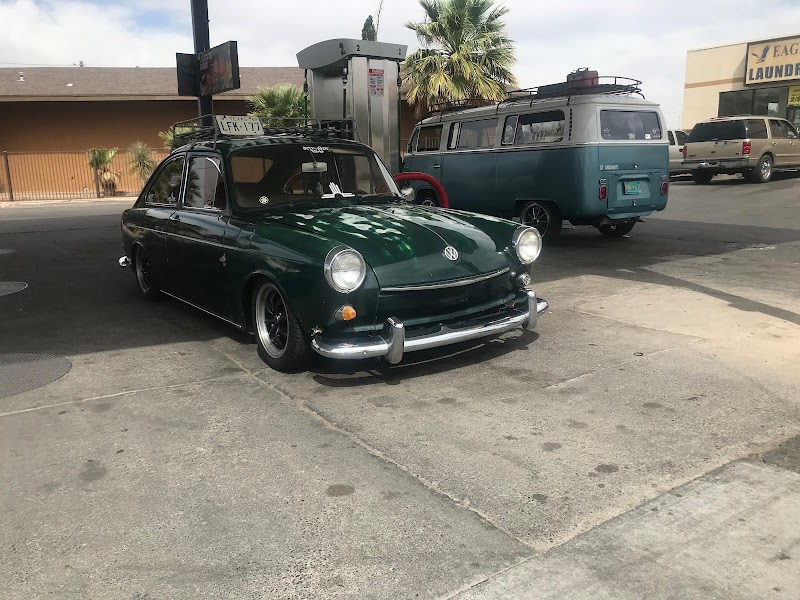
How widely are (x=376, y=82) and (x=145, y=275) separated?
13.3ft

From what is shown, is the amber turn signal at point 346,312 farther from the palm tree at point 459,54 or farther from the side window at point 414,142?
the palm tree at point 459,54

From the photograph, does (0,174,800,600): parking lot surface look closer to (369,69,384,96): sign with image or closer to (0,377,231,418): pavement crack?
(0,377,231,418): pavement crack

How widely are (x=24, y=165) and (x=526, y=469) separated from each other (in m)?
25.7

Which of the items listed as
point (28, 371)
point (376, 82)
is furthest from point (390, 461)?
point (376, 82)

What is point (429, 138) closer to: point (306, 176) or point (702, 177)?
point (306, 176)

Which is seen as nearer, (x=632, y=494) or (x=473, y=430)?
(x=632, y=494)

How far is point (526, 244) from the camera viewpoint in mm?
4887

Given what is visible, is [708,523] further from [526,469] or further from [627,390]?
[627,390]

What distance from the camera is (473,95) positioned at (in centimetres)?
2219

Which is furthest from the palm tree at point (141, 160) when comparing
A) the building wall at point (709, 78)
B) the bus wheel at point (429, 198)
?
the building wall at point (709, 78)

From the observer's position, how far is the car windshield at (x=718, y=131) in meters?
18.9

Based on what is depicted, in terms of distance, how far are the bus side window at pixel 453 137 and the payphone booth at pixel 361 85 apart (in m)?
2.29

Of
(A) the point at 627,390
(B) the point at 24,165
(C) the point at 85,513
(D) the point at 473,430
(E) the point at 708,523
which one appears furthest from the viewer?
(B) the point at 24,165

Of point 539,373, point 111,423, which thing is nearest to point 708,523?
point 539,373
